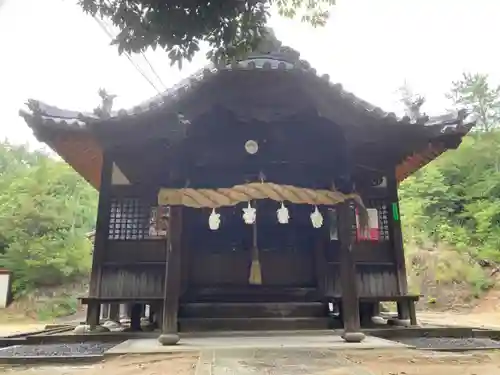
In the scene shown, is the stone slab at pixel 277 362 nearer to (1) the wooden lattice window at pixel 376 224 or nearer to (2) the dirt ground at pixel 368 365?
(2) the dirt ground at pixel 368 365

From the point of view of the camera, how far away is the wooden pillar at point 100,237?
28.2 feet

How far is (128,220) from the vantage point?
30.4ft

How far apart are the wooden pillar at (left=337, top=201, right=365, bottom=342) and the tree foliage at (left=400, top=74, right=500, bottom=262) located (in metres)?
19.1

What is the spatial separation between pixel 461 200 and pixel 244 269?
23.6 metres

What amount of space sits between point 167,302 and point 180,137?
283 cm

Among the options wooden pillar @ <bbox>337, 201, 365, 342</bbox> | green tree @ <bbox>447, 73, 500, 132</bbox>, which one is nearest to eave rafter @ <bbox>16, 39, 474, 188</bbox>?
wooden pillar @ <bbox>337, 201, 365, 342</bbox>

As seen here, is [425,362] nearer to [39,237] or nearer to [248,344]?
[248,344]

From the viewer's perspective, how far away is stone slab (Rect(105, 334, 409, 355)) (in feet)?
21.2

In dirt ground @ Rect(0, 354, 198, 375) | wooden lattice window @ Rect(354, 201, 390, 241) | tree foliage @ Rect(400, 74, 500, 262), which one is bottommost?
dirt ground @ Rect(0, 354, 198, 375)

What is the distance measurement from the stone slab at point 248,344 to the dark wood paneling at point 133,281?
4.03ft

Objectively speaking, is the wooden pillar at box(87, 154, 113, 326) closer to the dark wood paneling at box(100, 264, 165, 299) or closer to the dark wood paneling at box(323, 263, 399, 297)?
the dark wood paneling at box(100, 264, 165, 299)

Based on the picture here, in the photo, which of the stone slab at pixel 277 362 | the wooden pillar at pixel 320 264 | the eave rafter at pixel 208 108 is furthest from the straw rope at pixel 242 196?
the stone slab at pixel 277 362

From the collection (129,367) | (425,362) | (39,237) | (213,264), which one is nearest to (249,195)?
(213,264)

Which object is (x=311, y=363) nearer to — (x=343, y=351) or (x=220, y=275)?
(x=343, y=351)
